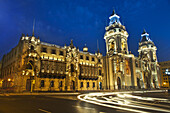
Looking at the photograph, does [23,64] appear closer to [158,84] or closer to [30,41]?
[30,41]

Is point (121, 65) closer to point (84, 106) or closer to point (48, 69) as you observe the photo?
point (48, 69)

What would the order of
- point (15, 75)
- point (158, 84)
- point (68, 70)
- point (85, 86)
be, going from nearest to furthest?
point (15, 75) → point (68, 70) → point (85, 86) → point (158, 84)

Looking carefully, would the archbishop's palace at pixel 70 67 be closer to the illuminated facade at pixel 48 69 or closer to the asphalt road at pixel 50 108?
the illuminated facade at pixel 48 69

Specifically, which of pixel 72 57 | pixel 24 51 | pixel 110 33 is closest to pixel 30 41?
pixel 24 51

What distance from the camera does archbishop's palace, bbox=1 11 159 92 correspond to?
40.2m

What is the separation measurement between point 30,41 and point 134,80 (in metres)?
51.9

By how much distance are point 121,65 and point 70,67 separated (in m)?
27.2

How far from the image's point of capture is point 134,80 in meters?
67.5

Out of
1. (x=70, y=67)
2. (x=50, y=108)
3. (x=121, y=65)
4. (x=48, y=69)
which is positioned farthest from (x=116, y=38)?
(x=50, y=108)

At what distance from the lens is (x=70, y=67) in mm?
49344

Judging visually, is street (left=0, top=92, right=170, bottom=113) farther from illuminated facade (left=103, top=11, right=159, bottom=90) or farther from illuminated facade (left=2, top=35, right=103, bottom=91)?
illuminated facade (left=103, top=11, right=159, bottom=90)

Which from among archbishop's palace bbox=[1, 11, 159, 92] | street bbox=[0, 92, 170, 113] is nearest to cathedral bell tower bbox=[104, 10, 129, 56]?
archbishop's palace bbox=[1, 11, 159, 92]

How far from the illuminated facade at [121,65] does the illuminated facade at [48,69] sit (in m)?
7.10

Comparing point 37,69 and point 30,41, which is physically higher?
point 30,41
